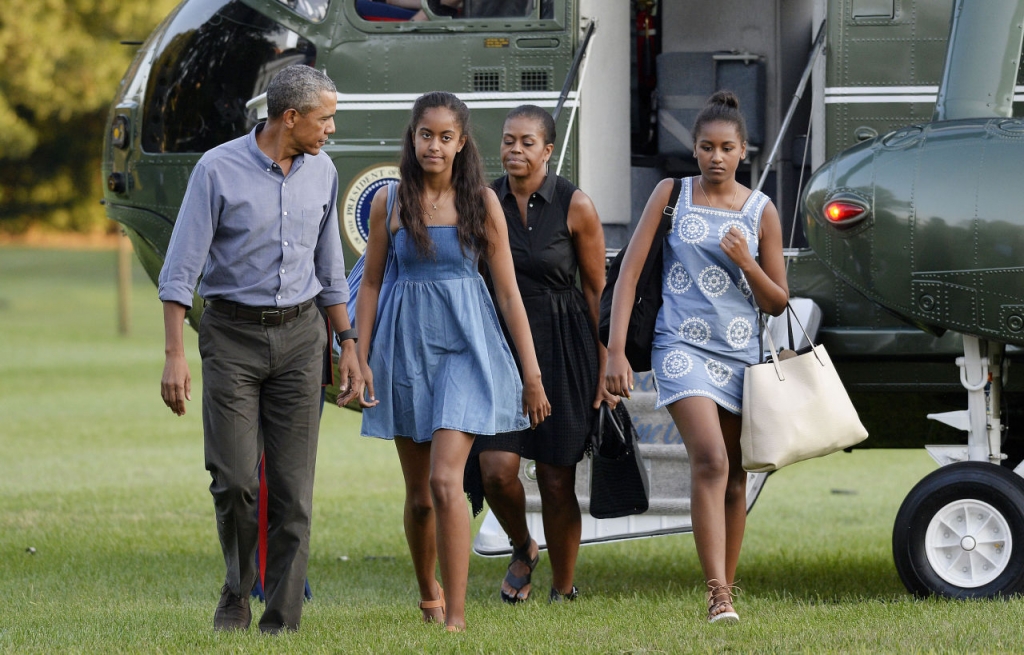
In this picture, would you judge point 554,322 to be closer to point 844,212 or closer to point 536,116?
point 536,116

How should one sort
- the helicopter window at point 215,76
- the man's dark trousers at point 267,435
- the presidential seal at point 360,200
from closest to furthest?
the man's dark trousers at point 267,435
the presidential seal at point 360,200
the helicopter window at point 215,76

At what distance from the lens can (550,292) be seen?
579cm

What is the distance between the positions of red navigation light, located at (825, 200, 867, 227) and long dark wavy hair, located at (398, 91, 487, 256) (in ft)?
4.88

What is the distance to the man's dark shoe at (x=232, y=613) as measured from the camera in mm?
5137

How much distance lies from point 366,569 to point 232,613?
2.53 metres

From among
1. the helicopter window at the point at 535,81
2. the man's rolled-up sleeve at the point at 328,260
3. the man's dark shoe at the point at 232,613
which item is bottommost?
the man's dark shoe at the point at 232,613

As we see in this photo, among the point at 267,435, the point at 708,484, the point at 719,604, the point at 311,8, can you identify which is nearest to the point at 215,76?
the point at 311,8

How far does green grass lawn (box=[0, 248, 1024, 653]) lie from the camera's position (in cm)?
495

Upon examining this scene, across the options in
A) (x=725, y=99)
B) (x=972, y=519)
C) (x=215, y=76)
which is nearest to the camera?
(x=725, y=99)

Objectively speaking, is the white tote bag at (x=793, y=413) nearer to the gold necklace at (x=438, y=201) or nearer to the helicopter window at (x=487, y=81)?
the gold necklace at (x=438, y=201)

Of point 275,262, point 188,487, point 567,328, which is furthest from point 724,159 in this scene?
point 188,487

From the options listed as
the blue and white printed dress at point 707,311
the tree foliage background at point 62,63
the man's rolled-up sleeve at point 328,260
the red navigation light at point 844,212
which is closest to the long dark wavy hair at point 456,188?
the man's rolled-up sleeve at point 328,260

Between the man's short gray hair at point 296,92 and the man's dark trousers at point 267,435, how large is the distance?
0.67 meters

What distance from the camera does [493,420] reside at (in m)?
5.09
